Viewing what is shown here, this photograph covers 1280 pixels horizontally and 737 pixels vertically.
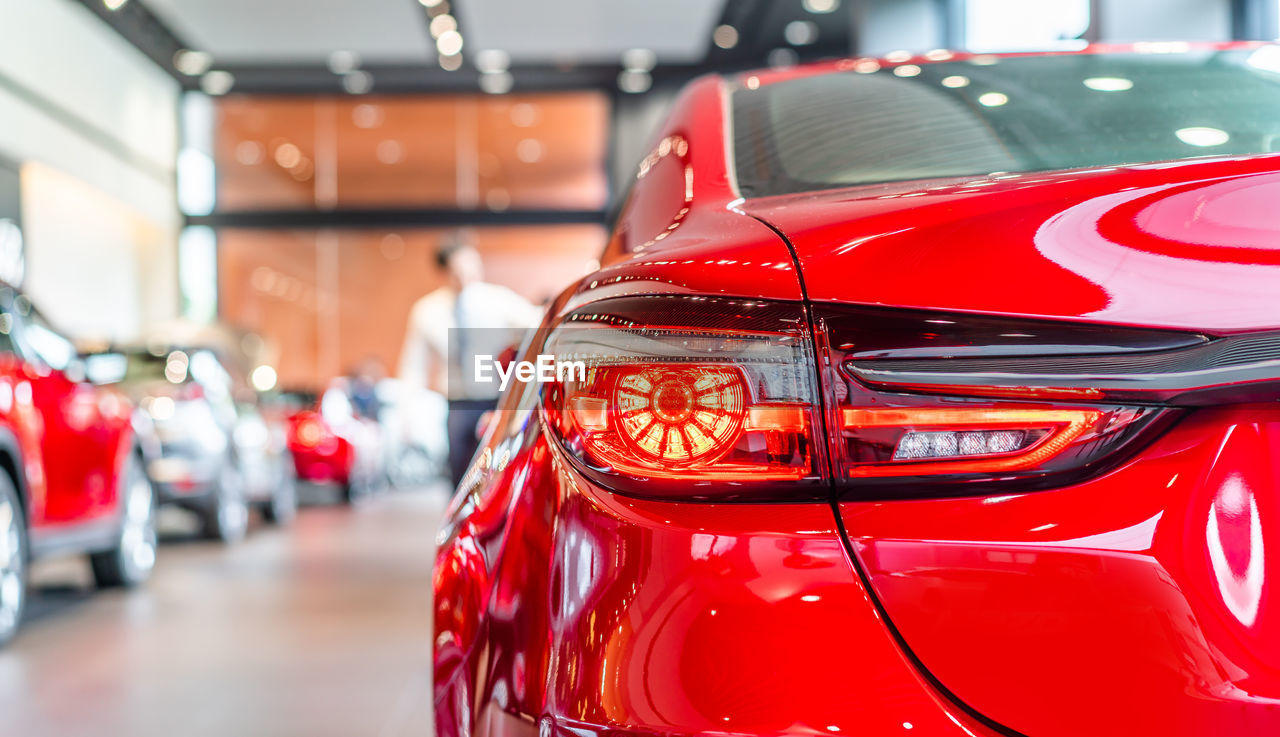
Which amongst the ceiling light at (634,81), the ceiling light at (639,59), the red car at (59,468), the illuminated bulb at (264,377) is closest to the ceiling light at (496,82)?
the ceiling light at (634,81)

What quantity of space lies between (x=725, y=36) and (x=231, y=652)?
14504 mm

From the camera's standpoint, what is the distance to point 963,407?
91cm

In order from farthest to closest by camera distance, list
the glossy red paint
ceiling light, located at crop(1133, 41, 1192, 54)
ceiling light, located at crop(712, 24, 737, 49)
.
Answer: ceiling light, located at crop(712, 24, 737, 49)
the glossy red paint
ceiling light, located at crop(1133, 41, 1192, 54)

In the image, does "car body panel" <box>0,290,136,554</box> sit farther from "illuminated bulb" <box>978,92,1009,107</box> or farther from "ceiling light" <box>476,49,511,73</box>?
"ceiling light" <box>476,49,511,73</box>

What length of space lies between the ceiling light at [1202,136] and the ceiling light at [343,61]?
16.9 meters

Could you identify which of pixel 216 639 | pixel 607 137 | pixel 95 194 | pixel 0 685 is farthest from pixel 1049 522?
pixel 607 137

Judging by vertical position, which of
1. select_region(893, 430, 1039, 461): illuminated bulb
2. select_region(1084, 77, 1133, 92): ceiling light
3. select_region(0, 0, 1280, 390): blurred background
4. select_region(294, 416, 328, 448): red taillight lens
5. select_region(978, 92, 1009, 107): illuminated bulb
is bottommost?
select_region(294, 416, 328, 448): red taillight lens

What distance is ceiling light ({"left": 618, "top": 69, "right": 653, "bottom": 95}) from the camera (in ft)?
59.5

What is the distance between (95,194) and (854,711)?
52.4 feet

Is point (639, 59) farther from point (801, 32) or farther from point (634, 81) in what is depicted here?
point (801, 32)

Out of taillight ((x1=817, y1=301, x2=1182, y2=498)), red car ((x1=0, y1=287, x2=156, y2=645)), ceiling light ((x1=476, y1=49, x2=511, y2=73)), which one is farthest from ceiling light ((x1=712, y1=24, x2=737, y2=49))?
taillight ((x1=817, y1=301, x2=1182, y2=498))

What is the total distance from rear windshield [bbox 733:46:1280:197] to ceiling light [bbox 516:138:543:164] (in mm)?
17375

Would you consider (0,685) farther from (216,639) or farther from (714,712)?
(714,712)

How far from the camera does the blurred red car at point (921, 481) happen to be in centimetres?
84
